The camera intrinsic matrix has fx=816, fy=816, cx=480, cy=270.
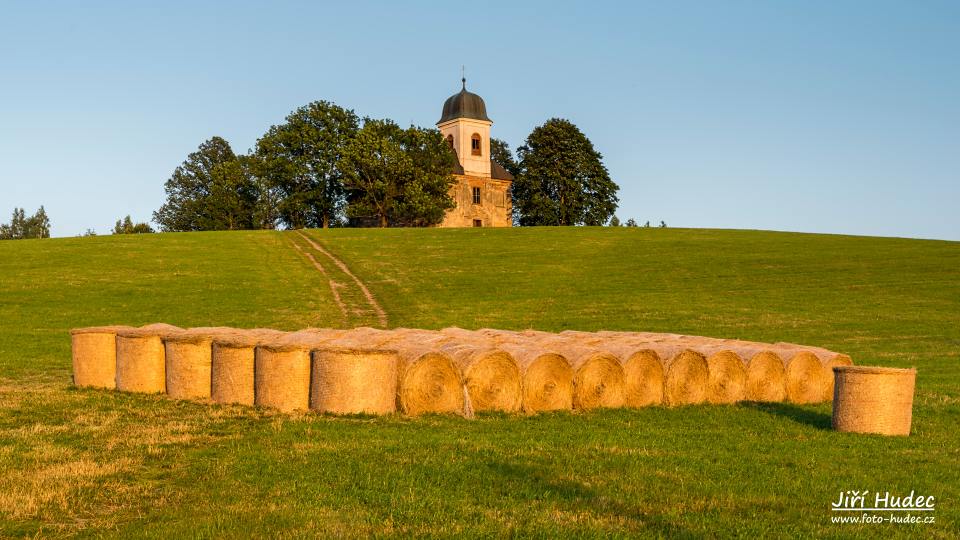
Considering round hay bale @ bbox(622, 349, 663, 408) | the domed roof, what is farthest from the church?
round hay bale @ bbox(622, 349, 663, 408)

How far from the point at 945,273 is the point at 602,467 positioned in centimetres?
4082

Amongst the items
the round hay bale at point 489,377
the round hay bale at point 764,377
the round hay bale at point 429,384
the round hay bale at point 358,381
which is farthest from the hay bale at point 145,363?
the round hay bale at point 764,377

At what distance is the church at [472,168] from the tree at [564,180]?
4.38 m

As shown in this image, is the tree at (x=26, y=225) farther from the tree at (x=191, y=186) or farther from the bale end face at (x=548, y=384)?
the bale end face at (x=548, y=384)

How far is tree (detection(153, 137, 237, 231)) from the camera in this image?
112m

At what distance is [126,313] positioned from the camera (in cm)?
3253

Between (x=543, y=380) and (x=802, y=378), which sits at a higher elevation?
(x=543, y=380)

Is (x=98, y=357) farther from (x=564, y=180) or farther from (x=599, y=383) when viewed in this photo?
(x=564, y=180)

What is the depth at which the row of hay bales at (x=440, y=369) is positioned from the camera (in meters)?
13.3

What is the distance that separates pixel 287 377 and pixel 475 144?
85438 mm

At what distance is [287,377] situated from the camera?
537 inches

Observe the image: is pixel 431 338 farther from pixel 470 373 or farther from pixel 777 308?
pixel 777 308

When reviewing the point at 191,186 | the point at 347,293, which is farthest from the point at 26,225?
the point at 347,293

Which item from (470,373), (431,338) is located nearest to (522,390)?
(470,373)
